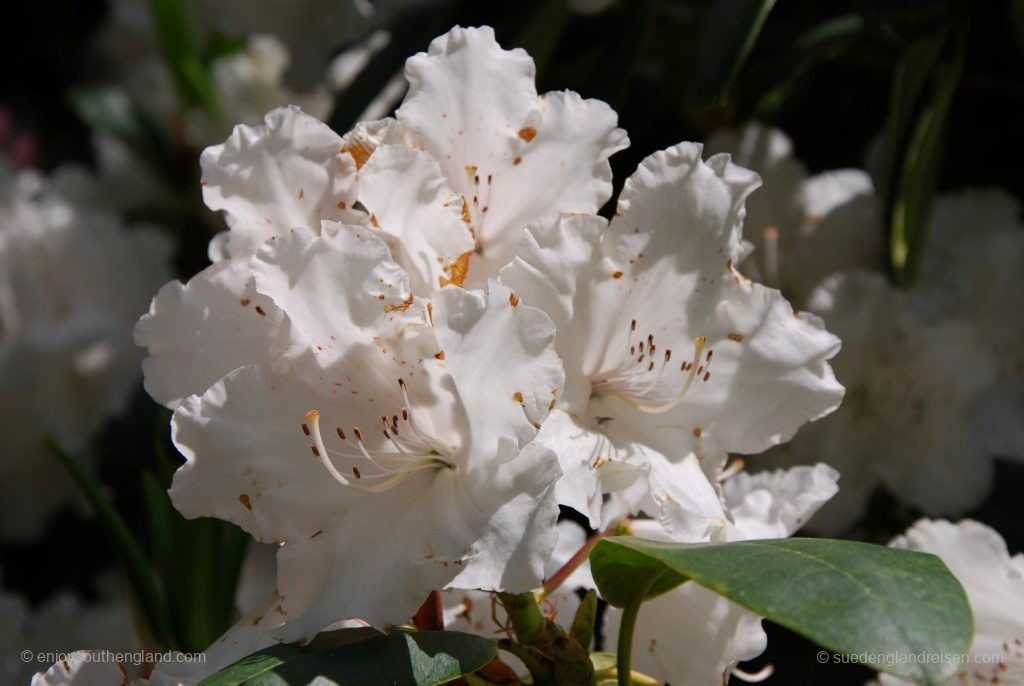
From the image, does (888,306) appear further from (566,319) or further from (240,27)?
(240,27)

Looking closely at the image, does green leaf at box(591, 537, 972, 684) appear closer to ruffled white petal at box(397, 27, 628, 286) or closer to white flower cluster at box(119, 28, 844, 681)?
white flower cluster at box(119, 28, 844, 681)

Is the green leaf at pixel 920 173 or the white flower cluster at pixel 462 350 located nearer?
the white flower cluster at pixel 462 350

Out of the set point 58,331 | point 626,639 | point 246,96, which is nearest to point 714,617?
point 626,639

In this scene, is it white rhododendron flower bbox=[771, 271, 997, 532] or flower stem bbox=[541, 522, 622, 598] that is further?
white rhododendron flower bbox=[771, 271, 997, 532]

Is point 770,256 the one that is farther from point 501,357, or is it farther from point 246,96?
point 246,96

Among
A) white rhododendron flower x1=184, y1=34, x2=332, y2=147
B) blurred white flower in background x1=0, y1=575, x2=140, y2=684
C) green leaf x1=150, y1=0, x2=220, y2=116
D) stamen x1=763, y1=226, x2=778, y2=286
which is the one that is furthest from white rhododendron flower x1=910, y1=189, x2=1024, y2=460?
green leaf x1=150, y1=0, x2=220, y2=116

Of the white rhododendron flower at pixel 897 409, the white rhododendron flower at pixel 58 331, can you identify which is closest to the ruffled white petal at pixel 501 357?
the white rhododendron flower at pixel 897 409

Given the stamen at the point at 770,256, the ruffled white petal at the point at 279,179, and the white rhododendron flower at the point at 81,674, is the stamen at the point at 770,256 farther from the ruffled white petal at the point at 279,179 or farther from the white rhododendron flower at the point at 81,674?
the white rhododendron flower at the point at 81,674
